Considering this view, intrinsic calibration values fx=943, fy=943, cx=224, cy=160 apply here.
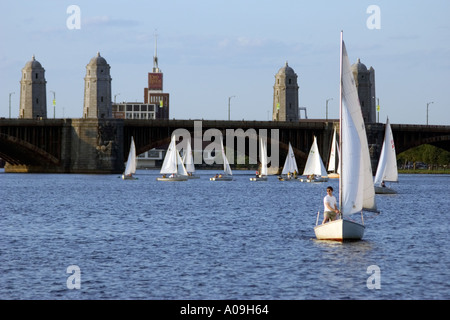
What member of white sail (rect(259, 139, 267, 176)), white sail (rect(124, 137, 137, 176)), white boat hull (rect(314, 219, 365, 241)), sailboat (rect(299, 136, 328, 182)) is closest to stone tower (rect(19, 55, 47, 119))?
white sail (rect(124, 137, 137, 176))

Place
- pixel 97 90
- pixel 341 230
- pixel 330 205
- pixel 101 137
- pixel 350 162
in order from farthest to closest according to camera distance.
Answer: pixel 97 90, pixel 101 137, pixel 341 230, pixel 330 205, pixel 350 162

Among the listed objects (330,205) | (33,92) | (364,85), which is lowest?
(330,205)

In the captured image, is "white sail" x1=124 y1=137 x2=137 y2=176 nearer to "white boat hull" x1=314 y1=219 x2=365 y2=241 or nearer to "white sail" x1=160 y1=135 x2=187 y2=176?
"white sail" x1=160 y1=135 x2=187 y2=176

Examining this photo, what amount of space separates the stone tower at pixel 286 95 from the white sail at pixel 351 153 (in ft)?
460

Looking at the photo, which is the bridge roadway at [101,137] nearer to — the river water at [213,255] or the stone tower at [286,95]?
the stone tower at [286,95]

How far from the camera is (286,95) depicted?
616 feet

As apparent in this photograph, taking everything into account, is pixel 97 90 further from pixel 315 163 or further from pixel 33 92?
pixel 315 163

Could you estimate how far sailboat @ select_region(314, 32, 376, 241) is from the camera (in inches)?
1843

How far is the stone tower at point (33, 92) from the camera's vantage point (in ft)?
561

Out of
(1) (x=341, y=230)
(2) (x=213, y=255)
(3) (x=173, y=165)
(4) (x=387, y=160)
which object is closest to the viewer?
(2) (x=213, y=255)

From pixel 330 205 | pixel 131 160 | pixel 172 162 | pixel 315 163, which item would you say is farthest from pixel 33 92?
pixel 330 205

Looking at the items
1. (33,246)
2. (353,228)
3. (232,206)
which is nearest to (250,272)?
(353,228)

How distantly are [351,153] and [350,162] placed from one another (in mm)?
460

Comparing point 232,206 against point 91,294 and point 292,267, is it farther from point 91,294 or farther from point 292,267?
point 91,294
